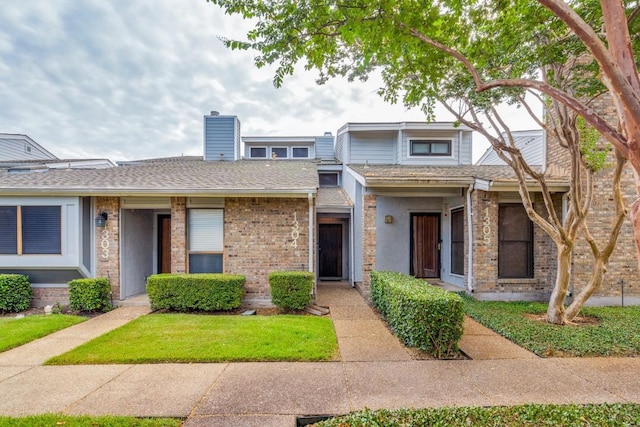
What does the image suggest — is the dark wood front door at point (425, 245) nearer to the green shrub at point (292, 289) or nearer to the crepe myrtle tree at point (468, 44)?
the crepe myrtle tree at point (468, 44)

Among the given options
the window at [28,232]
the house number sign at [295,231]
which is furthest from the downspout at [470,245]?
the window at [28,232]

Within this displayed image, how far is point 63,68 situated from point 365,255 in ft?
39.9

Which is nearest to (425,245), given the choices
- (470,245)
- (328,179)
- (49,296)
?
(470,245)

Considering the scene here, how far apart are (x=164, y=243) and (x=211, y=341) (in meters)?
5.65

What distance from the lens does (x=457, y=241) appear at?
378 inches

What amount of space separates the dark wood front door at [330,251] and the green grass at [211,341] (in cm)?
522

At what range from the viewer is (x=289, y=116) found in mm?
16719

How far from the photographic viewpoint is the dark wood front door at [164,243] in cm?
964

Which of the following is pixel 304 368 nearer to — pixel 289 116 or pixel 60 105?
pixel 289 116

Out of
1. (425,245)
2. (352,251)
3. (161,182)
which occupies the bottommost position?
(352,251)

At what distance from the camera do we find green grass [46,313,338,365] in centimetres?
451

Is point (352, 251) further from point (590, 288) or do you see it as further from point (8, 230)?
point (8, 230)

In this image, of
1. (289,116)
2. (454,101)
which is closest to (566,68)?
(454,101)

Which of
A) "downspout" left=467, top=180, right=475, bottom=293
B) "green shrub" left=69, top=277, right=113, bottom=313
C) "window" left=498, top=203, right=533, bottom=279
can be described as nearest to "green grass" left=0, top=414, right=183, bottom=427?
"green shrub" left=69, top=277, right=113, bottom=313
